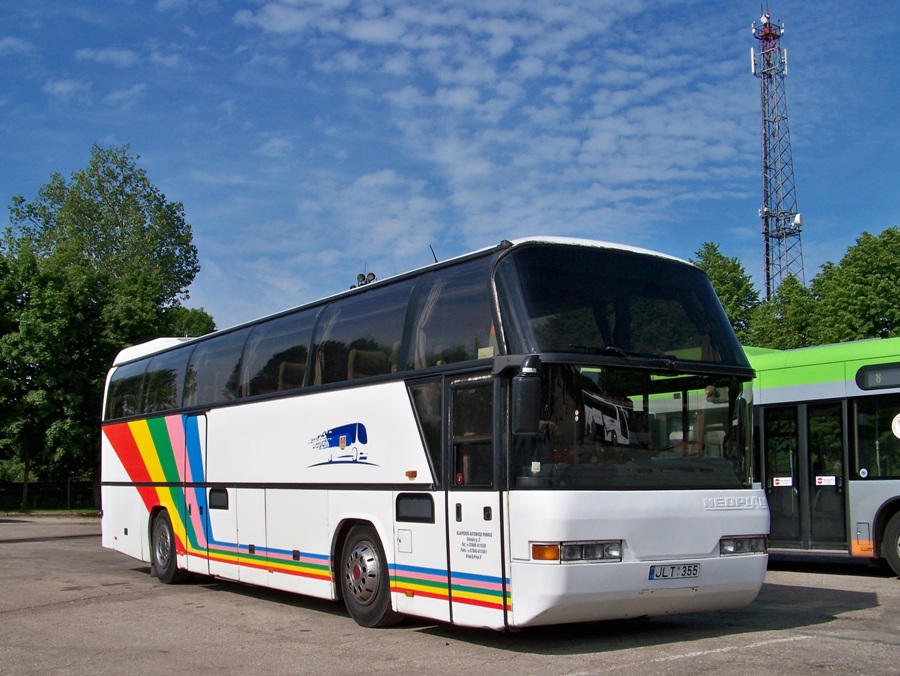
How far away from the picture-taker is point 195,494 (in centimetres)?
1473

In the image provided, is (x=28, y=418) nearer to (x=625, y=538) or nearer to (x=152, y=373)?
(x=152, y=373)

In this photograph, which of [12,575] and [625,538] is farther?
[12,575]

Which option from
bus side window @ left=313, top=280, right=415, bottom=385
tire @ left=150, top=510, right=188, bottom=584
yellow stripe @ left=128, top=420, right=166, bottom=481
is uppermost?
bus side window @ left=313, top=280, right=415, bottom=385

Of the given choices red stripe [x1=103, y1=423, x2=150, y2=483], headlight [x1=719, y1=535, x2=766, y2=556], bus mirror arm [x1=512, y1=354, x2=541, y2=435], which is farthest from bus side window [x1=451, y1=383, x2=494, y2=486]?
red stripe [x1=103, y1=423, x2=150, y2=483]

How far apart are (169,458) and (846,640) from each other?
34.1ft

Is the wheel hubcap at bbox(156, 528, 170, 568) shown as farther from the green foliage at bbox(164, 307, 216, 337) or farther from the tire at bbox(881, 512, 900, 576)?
the green foliage at bbox(164, 307, 216, 337)

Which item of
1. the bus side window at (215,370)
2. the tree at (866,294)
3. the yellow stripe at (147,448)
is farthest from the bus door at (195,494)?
the tree at (866,294)

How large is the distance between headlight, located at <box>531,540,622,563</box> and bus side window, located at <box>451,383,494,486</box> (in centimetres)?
80

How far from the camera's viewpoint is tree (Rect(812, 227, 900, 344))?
118 ft

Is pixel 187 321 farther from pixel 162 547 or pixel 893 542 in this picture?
pixel 893 542

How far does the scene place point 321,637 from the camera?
9.95 metres

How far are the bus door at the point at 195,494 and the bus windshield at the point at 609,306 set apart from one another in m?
7.19

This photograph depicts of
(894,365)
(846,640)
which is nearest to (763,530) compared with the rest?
(846,640)

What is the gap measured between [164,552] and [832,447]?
33.7 ft
